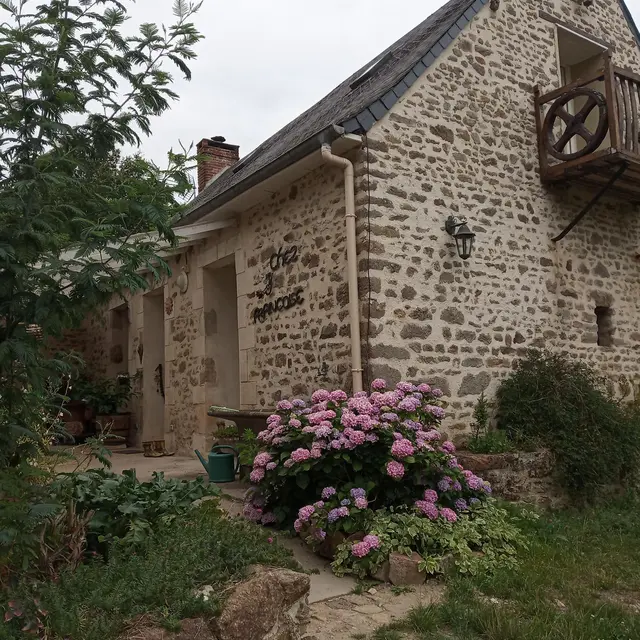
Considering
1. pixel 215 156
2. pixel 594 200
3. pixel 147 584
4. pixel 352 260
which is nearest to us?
pixel 147 584

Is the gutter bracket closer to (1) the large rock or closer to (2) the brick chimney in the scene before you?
(1) the large rock

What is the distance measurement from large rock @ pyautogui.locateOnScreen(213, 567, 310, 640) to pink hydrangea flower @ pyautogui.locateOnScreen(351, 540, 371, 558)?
2.84ft

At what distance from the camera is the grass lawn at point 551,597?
9.78ft

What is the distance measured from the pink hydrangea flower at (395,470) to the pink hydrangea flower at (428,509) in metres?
0.27

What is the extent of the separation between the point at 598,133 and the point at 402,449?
4.16m

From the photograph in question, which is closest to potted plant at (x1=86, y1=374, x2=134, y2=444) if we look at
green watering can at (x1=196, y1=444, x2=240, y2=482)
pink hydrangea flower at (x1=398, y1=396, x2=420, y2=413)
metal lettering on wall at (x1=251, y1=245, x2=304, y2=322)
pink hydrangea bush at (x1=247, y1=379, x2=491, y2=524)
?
metal lettering on wall at (x1=251, y1=245, x2=304, y2=322)

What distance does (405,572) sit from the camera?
3.74 m

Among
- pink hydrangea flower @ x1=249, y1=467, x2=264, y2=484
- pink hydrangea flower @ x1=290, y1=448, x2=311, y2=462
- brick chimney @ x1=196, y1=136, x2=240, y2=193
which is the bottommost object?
pink hydrangea flower @ x1=249, y1=467, x2=264, y2=484

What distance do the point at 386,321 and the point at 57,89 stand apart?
10.5ft

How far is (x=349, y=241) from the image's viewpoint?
215 inches

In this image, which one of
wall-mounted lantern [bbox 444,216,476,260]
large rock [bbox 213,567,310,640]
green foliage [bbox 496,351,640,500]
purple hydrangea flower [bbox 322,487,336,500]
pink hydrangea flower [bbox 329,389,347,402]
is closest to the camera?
large rock [bbox 213,567,310,640]

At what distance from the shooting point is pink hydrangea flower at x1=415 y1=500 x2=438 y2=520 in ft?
13.5

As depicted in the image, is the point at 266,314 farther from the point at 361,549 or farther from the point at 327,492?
the point at 361,549

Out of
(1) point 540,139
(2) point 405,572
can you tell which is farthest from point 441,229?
(2) point 405,572
